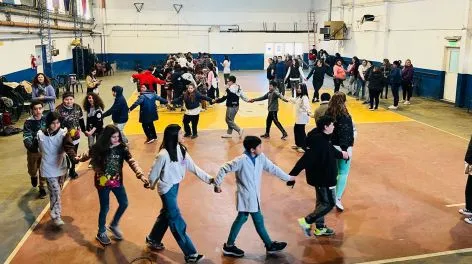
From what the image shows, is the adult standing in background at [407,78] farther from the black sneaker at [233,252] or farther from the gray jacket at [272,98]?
the black sneaker at [233,252]

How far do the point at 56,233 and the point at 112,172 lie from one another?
1.47m

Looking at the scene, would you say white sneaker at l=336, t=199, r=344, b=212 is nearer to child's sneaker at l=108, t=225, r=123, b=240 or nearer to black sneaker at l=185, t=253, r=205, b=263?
black sneaker at l=185, t=253, r=205, b=263

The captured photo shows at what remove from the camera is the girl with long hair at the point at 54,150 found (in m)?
5.63

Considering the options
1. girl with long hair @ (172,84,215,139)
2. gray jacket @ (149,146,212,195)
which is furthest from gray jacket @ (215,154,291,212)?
girl with long hair @ (172,84,215,139)

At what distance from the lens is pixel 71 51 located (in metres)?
Result: 23.7

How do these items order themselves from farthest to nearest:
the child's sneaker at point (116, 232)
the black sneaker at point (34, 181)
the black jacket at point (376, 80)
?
the black jacket at point (376, 80) < the black sneaker at point (34, 181) < the child's sneaker at point (116, 232)

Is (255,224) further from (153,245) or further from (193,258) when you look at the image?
(153,245)

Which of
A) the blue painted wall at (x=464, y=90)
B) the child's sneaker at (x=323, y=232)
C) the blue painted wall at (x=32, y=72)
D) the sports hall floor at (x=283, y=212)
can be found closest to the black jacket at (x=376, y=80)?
the blue painted wall at (x=464, y=90)

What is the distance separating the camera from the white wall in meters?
16.0

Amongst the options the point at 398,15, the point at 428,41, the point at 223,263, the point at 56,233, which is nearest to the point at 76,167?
the point at 56,233

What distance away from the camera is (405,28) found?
19.0 metres

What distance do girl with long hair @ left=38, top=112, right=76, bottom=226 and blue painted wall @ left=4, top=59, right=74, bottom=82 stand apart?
10.4 metres

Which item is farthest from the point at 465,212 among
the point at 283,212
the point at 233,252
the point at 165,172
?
the point at 165,172

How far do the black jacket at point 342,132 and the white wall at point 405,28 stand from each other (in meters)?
11.3
